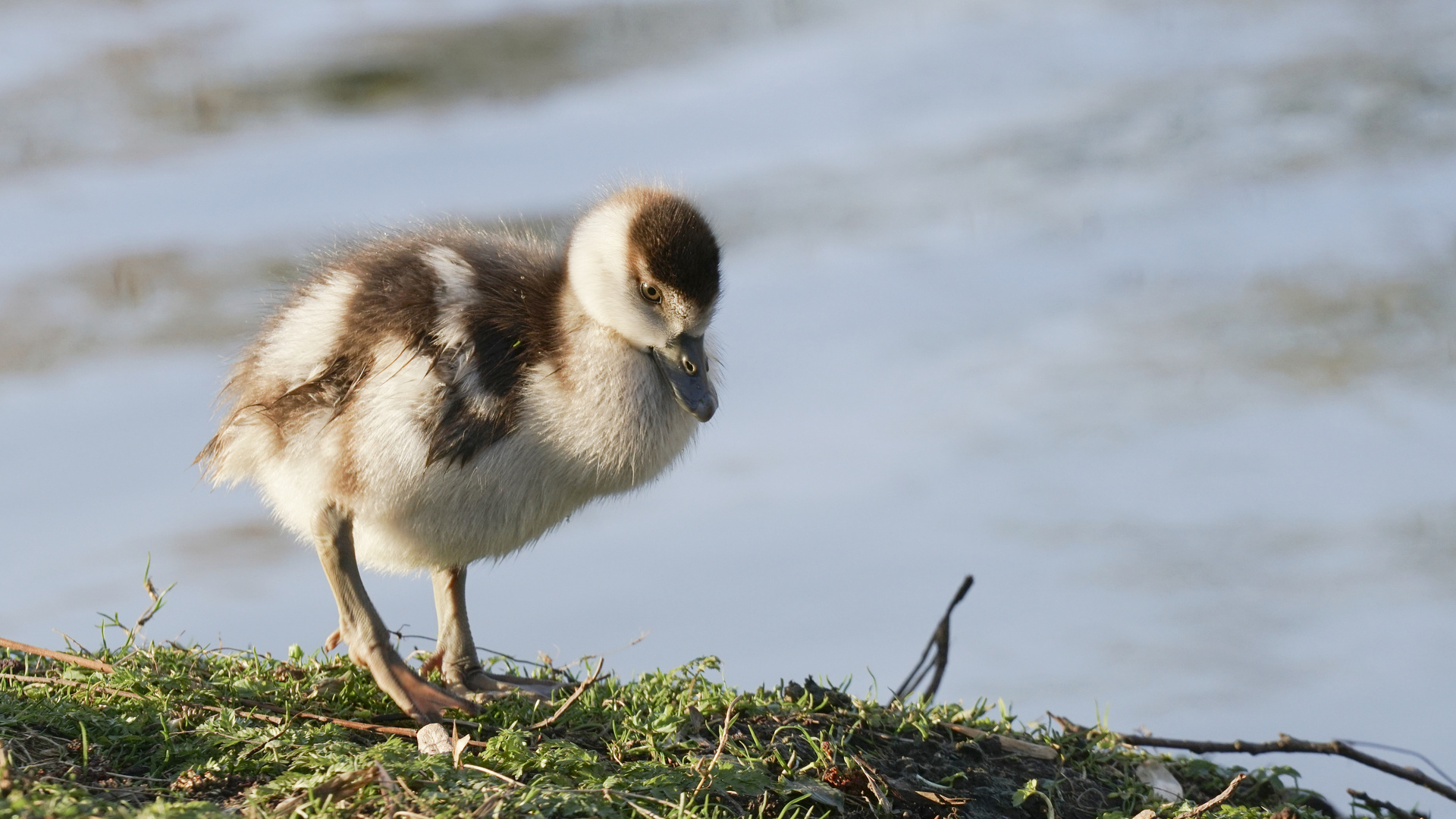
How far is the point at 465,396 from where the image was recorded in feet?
11.3

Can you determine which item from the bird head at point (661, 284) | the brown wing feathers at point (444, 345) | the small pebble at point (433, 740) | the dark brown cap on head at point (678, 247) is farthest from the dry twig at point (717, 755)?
the dark brown cap on head at point (678, 247)

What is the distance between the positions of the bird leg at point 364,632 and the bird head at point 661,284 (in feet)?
2.95

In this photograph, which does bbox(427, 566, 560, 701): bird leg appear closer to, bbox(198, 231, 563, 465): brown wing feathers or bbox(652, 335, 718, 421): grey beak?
bbox(198, 231, 563, 465): brown wing feathers

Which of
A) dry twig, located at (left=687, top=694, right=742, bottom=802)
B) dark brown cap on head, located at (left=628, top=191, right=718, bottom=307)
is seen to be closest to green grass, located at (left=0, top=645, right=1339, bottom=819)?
dry twig, located at (left=687, top=694, right=742, bottom=802)

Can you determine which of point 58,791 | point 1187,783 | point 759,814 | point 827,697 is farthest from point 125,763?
point 1187,783

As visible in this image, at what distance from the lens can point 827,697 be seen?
11.8ft

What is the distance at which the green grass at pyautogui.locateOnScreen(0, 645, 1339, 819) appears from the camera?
268cm

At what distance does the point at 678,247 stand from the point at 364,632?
4.26ft

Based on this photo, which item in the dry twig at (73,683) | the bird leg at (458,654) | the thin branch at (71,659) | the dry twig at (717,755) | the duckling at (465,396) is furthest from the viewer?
the bird leg at (458,654)

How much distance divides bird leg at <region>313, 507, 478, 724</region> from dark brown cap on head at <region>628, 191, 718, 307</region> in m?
1.06

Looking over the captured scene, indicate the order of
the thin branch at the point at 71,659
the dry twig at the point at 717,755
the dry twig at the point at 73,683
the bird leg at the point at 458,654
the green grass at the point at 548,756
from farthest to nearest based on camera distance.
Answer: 1. the bird leg at the point at 458,654
2. the thin branch at the point at 71,659
3. the dry twig at the point at 73,683
4. the dry twig at the point at 717,755
5. the green grass at the point at 548,756

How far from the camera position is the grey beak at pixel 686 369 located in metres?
3.63

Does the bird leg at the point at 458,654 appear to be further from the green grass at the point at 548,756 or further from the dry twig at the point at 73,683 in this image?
the dry twig at the point at 73,683

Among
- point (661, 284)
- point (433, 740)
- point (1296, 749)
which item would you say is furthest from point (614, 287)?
point (1296, 749)
